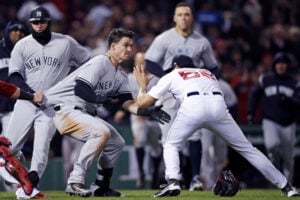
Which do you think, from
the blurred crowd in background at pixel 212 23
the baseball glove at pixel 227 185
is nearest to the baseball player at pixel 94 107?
the baseball glove at pixel 227 185

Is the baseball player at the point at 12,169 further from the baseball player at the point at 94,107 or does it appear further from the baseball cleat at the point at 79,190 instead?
the baseball player at the point at 94,107

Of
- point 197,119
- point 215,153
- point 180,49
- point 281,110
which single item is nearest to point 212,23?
point 215,153

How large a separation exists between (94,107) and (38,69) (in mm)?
1031

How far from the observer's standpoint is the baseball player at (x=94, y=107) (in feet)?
39.3

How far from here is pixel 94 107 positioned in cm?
1245

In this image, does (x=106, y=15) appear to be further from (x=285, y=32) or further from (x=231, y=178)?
(x=231, y=178)

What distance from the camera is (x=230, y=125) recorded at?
39.6ft

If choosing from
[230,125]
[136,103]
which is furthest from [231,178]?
[136,103]

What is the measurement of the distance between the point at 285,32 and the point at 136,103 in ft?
34.7

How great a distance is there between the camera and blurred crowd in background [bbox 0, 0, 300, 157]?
21203 mm

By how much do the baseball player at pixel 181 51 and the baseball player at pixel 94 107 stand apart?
2.34 m

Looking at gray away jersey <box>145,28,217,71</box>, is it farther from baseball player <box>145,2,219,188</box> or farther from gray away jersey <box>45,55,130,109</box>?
gray away jersey <box>45,55,130,109</box>

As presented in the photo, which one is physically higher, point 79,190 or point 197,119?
point 197,119

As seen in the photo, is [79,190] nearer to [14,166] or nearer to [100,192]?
[100,192]
